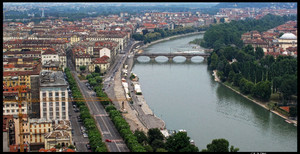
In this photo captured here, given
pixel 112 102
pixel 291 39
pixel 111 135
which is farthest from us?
pixel 291 39

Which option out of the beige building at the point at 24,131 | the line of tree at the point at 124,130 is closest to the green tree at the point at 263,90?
the line of tree at the point at 124,130

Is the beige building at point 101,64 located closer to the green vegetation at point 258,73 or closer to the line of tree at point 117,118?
the line of tree at point 117,118

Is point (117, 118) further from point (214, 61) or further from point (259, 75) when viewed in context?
point (214, 61)

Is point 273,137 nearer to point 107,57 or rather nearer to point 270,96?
point 270,96

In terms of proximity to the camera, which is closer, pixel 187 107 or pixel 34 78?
pixel 34 78

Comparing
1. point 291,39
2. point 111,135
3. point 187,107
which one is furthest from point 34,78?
point 291,39

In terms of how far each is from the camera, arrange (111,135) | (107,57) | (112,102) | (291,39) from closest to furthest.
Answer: (111,135), (112,102), (107,57), (291,39)
